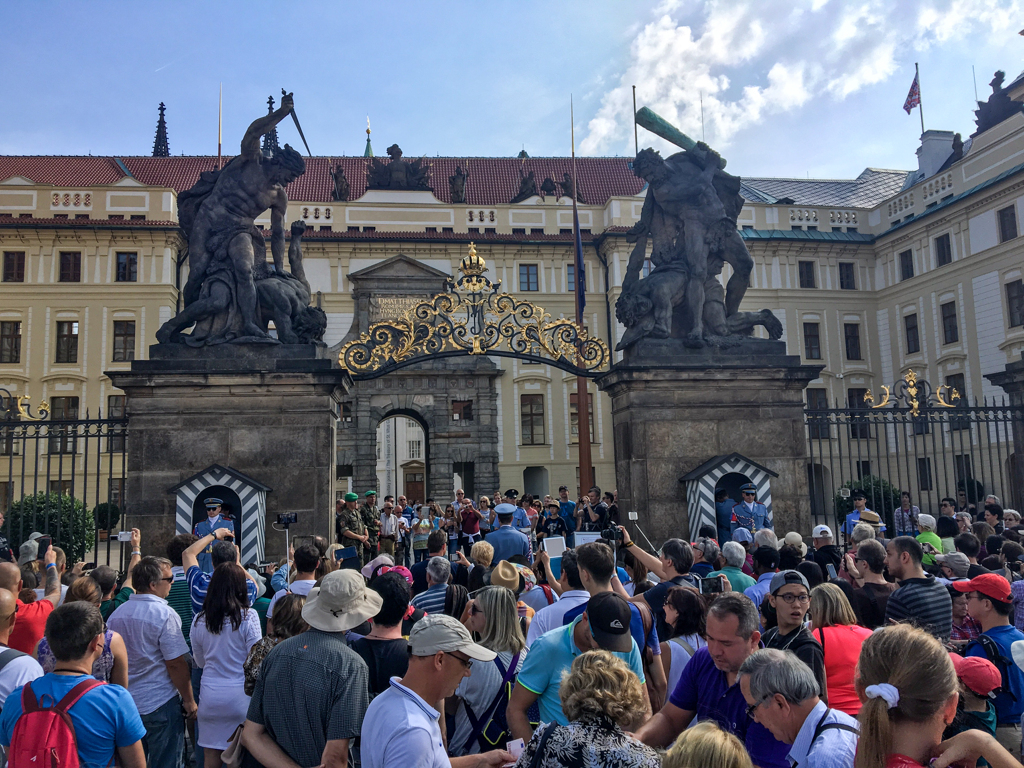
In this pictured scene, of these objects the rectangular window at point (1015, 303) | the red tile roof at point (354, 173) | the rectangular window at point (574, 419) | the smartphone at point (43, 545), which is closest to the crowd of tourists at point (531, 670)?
the smartphone at point (43, 545)


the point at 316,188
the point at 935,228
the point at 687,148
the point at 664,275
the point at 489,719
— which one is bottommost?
the point at 489,719

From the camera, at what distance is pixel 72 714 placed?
3.33 meters

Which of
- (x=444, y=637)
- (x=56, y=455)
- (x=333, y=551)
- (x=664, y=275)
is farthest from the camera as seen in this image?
(x=56, y=455)

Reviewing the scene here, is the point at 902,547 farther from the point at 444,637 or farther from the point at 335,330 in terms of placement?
the point at 335,330

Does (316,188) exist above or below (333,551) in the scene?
above

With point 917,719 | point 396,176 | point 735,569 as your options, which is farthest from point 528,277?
point 917,719

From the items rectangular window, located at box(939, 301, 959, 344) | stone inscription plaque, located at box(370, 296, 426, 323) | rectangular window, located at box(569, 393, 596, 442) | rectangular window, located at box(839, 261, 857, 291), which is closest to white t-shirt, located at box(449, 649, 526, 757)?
stone inscription plaque, located at box(370, 296, 426, 323)

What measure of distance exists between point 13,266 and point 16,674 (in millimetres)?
35062

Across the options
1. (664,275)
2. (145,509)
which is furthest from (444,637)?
(664,275)

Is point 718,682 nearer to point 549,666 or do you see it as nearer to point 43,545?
point 549,666

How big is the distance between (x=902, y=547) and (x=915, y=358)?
32391mm

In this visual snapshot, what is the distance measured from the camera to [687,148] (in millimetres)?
12359

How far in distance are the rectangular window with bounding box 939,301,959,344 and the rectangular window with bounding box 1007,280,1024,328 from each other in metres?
2.67

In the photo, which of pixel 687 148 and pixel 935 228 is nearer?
pixel 687 148
